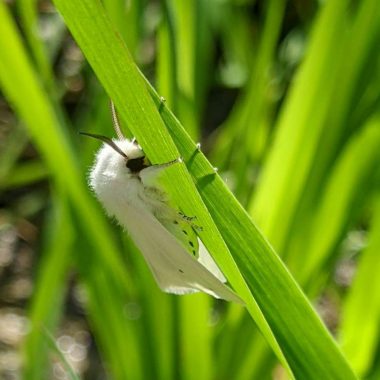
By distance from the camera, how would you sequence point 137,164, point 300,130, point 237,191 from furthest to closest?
1. point 237,191
2. point 300,130
3. point 137,164

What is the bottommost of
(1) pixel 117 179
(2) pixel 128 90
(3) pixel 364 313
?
(3) pixel 364 313

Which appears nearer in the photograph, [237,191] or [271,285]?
[271,285]

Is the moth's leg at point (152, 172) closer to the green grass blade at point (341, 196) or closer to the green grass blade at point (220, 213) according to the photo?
the green grass blade at point (220, 213)

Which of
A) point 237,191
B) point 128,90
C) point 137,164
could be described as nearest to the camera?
point 128,90

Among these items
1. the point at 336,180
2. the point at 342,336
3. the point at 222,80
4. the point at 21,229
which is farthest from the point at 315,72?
the point at 21,229

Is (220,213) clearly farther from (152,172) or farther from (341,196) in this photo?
(341,196)

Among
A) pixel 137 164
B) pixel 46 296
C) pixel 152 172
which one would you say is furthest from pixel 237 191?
pixel 152 172

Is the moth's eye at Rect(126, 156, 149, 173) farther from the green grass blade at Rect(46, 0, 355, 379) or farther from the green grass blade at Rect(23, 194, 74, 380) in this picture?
the green grass blade at Rect(23, 194, 74, 380)

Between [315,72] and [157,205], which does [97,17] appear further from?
[315,72]
